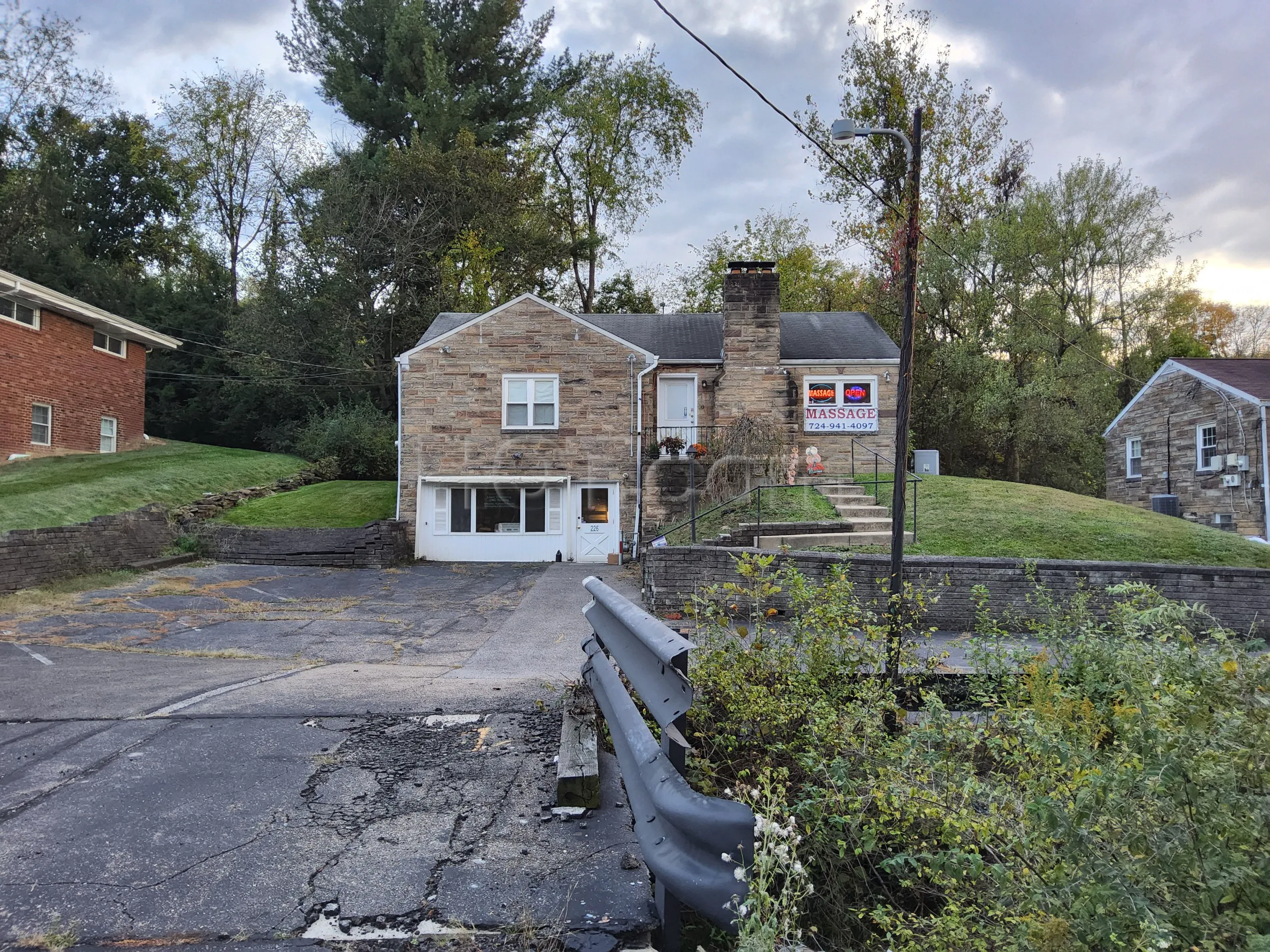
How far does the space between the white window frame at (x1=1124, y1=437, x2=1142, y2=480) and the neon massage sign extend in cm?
1143

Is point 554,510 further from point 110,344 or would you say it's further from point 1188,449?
point 1188,449

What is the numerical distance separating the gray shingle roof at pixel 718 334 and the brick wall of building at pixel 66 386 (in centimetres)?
1016

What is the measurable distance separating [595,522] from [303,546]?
738 centimetres

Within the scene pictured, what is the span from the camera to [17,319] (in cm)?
2002

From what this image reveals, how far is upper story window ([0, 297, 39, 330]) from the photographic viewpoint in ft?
64.4

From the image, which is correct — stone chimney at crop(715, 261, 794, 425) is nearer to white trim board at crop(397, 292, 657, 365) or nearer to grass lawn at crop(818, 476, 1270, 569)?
white trim board at crop(397, 292, 657, 365)

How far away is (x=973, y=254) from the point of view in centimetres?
2828

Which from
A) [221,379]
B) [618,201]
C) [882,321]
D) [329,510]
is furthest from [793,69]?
[221,379]

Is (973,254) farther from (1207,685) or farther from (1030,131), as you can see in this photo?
(1207,685)

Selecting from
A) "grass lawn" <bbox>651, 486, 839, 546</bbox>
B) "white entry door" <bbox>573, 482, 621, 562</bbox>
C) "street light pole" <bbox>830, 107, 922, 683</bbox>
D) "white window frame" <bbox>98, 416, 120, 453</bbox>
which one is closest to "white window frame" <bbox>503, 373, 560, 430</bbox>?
"white entry door" <bbox>573, 482, 621, 562</bbox>

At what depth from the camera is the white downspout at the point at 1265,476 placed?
65.0 ft

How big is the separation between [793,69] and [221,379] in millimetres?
29644

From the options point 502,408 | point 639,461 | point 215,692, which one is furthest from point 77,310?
point 215,692

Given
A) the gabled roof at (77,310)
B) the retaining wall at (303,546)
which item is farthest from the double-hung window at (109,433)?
the retaining wall at (303,546)
